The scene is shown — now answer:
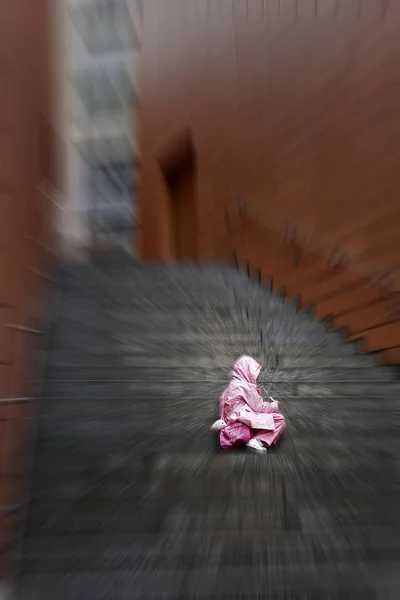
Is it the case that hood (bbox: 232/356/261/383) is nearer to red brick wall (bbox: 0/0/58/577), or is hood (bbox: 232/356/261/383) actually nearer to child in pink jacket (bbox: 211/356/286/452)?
child in pink jacket (bbox: 211/356/286/452)

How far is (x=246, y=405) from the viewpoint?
3.01 metres

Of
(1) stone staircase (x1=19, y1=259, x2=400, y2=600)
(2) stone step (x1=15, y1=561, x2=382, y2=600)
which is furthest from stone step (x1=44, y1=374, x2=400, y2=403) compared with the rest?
(2) stone step (x1=15, y1=561, x2=382, y2=600)

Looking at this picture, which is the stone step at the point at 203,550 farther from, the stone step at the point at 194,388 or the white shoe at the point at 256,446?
the stone step at the point at 194,388


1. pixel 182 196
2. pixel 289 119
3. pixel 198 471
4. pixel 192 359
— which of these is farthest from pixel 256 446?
pixel 182 196

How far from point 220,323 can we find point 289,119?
3.05 meters

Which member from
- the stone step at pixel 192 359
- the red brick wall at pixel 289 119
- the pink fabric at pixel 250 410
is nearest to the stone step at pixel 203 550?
the pink fabric at pixel 250 410

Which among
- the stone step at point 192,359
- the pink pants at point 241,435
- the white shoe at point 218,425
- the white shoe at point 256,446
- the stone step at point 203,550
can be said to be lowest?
the stone step at point 203,550

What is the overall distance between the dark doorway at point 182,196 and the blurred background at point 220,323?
28 cm

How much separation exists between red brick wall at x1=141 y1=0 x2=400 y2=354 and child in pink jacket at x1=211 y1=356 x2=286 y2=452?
62.1 inches

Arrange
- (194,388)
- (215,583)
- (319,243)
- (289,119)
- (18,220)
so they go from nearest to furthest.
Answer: (215,583)
(18,220)
(194,388)
(319,243)
(289,119)

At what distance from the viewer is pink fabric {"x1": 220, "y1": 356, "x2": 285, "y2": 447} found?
2.91m

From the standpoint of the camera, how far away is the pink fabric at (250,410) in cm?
291

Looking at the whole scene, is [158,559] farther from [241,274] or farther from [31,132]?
[241,274]

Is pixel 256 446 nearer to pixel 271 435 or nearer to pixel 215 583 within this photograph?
pixel 271 435
